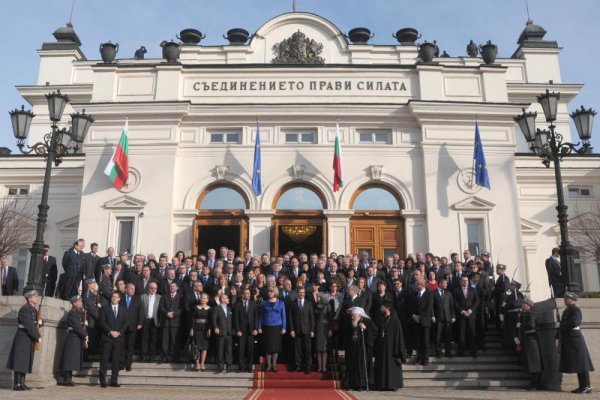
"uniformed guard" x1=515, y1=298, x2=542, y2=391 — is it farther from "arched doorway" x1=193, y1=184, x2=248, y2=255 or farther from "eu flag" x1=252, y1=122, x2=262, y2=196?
"arched doorway" x1=193, y1=184, x2=248, y2=255

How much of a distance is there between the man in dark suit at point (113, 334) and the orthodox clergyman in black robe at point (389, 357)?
16.5 feet

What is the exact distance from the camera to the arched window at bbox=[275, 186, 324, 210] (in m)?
19.2

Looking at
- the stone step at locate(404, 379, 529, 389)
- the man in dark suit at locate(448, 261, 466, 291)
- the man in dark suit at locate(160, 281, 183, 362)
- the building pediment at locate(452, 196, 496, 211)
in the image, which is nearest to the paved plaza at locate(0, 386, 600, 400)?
the stone step at locate(404, 379, 529, 389)

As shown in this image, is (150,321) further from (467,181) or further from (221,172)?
(467,181)

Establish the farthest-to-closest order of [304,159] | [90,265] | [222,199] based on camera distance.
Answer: [304,159] → [222,199] → [90,265]

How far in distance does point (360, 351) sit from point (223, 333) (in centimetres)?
279

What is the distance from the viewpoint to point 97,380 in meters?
A: 11.7

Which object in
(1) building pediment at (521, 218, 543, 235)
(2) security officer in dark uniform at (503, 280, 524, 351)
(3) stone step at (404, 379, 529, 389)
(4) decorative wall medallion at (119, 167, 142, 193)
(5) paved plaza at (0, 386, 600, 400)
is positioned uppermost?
(4) decorative wall medallion at (119, 167, 142, 193)

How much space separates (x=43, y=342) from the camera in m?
11.3

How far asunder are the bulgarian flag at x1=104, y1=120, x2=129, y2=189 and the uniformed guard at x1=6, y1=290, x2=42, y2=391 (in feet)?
26.1

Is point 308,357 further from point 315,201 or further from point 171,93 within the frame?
point 171,93

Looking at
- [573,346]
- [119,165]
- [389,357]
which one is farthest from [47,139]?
[573,346]

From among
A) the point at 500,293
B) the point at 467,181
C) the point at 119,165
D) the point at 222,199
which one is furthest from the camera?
the point at 222,199

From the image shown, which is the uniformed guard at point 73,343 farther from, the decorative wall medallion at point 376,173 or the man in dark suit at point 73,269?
the decorative wall medallion at point 376,173
